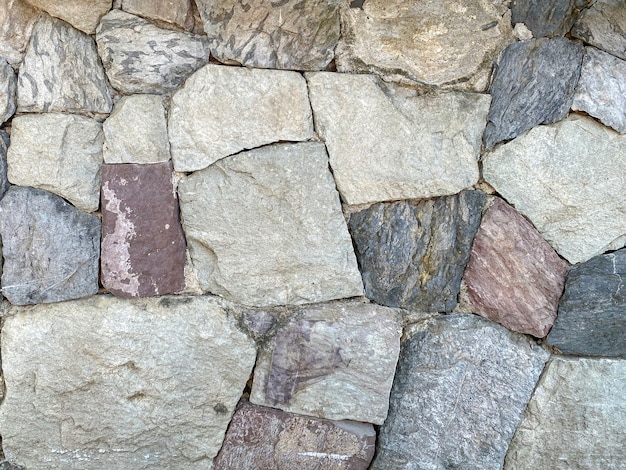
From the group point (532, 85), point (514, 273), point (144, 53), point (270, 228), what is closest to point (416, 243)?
point (514, 273)

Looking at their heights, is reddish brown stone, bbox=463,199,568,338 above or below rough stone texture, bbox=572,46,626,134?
below

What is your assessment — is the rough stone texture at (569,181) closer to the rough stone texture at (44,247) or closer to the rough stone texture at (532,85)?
the rough stone texture at (532,85)

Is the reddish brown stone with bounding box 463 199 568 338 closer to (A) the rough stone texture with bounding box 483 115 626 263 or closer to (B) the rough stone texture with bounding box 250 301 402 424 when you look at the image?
(A) the rough stone texture with bounding box 483 115 626 263

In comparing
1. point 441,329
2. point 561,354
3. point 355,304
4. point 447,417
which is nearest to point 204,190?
point 355,304

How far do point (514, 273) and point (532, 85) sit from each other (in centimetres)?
49

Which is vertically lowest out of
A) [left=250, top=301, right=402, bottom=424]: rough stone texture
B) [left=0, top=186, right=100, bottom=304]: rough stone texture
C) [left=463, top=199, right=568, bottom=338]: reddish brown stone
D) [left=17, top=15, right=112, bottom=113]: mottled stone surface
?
[left=250, top=301, right=402, bottom=424]: rough stone texture

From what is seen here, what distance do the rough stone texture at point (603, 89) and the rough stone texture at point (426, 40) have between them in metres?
0.22

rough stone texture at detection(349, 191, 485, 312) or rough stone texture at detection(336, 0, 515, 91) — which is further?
rough stone texture at detection(349, 191, 485, 312)

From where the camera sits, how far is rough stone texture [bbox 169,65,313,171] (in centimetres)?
154

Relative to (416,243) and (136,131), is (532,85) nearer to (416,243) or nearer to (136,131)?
(416,243)

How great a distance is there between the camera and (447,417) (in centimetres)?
171

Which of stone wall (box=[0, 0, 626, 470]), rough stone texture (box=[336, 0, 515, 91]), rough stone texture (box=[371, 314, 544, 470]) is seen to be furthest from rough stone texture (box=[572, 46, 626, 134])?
rough stone texture (box=[371, 314, 544, 470])

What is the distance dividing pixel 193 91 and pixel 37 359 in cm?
80

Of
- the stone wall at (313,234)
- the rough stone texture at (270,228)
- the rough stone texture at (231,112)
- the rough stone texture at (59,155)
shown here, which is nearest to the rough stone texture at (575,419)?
the stone wall at (313,234)
